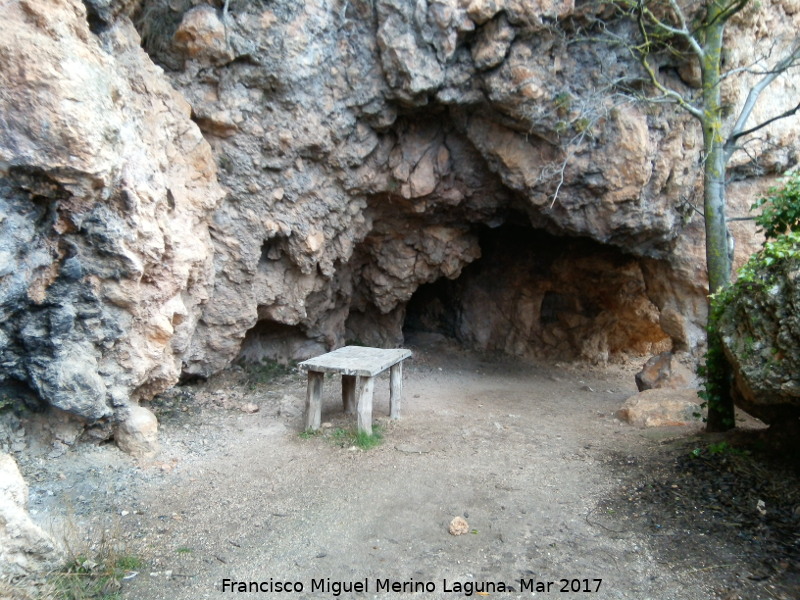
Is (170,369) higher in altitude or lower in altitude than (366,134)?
lower

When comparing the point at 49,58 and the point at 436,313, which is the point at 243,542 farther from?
the point at 436,313

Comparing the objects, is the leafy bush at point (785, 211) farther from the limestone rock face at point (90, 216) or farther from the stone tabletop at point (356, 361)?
the limestone rock face at point (90, 216)

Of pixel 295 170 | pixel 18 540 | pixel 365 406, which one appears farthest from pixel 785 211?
pixel 18 540

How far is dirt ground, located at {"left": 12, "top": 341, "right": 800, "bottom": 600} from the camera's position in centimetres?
323

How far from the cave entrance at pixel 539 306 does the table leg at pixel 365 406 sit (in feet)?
20.3

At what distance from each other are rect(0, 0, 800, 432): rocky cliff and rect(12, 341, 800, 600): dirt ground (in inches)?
32.5

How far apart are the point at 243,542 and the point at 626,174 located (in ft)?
20.3

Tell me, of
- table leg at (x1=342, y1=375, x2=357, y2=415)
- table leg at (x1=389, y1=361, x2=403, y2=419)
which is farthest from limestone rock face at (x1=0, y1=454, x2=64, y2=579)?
table leg at (x1=389, y1=361, x2=403, y2=419)

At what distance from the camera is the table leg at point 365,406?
18.0 feet

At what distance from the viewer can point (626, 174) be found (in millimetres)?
7035

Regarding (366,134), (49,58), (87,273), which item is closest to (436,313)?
(366,134)

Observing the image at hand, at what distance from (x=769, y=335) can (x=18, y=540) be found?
464cm

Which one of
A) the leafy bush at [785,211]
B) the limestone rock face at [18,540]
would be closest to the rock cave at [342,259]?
the limestone rock face at [18,540]

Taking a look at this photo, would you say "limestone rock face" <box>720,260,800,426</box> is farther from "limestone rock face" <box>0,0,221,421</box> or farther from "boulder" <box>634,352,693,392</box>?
"limestone rock face" <box>0,0,221,421</box>
